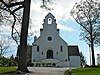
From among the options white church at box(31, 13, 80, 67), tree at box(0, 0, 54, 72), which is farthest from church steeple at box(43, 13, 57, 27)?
tree at box(0, 0, 54, 72)

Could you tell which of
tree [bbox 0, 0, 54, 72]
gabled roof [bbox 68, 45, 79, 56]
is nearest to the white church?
gabled roof [bbox 68, 45, 79, 56]

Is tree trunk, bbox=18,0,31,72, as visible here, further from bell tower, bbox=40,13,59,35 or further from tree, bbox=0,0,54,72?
bell tower, bbox=40,13,59,35

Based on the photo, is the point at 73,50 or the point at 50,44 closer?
the point at 50,44

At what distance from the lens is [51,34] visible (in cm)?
7281

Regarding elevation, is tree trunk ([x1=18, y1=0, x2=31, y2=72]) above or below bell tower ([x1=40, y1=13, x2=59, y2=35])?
below

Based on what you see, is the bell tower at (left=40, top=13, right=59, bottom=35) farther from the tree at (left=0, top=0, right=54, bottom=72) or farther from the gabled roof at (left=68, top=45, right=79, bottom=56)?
the tree at (left=0, top=0, right=54, bottom=72)

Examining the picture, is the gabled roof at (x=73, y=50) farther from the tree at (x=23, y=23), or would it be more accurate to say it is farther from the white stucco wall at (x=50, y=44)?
the tree at (x=23, y=23)

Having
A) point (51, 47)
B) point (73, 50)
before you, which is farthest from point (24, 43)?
point (73, 50)

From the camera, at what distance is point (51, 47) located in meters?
71.6

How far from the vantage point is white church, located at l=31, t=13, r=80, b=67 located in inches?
2795

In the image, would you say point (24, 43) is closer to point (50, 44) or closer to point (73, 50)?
point (50, 44)

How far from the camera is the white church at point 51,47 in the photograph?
71000 mm

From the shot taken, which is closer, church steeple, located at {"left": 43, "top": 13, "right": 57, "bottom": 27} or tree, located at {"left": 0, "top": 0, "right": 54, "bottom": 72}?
tree, located at {"left": 0, "top": 0, "right": 54, "bottom": 72}

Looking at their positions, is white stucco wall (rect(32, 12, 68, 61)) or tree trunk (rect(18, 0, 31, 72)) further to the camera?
white stucco wall (rect(32, 12, 68, 61))
